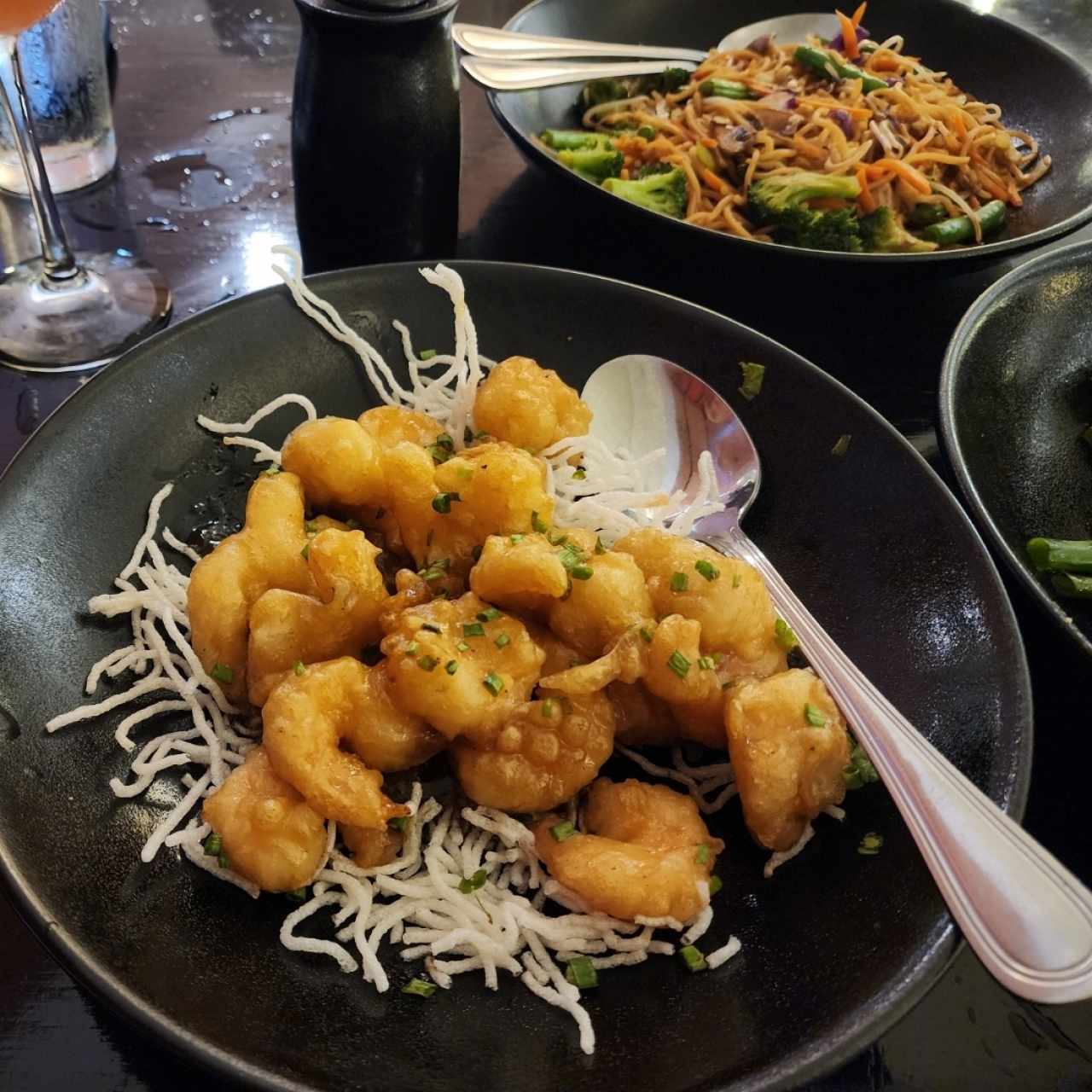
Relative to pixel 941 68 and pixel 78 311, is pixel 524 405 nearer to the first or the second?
pixel 78 311

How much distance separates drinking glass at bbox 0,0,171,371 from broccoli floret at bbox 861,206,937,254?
1.92 m

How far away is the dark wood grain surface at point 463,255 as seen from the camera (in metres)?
1.29

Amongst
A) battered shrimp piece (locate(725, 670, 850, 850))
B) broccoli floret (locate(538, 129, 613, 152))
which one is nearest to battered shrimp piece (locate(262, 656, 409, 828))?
battered shrimp piece (locate(725, 670, 850, 850))

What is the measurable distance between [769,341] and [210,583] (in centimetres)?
120

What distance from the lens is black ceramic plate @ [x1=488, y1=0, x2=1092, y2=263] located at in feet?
8.58

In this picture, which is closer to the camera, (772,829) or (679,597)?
(772,829)

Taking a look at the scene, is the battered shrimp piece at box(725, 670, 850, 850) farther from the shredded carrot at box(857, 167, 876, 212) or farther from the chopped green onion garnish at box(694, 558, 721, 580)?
the shredded carrot at box(857, 167, 876, 212)

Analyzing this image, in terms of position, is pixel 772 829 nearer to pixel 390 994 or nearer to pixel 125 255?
pixel 390 994

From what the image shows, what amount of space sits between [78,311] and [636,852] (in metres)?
2.01

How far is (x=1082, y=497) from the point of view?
2.09m

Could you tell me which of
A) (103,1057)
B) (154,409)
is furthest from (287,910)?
(154,409)

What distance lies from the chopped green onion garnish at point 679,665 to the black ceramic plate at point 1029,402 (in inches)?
27.2

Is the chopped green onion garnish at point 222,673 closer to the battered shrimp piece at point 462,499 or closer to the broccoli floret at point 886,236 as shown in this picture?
the battered shrimp piece at point 462,499

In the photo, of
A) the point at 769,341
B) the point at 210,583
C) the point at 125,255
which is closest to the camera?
the point at 210,583
